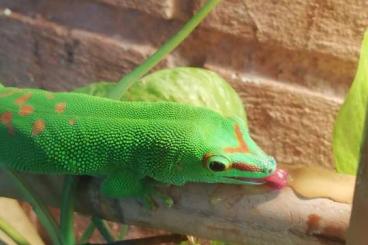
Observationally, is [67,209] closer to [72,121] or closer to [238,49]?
[72,121]

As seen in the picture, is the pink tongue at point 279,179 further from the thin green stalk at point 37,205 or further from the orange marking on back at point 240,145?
the thin green stalk at point 37,205

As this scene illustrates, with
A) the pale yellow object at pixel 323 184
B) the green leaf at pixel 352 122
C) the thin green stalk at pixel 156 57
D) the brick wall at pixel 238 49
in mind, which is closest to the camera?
the pale yellow object at pixel 323 184

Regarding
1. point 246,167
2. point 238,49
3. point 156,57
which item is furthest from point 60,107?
point 238,49

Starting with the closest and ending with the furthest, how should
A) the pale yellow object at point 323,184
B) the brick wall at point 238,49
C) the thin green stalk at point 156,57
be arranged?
the pale yellow object at point 323,184 → the thin green stalk at point 156,57 → the brick wall at point 238,49

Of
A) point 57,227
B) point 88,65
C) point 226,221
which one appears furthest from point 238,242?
point 88,65

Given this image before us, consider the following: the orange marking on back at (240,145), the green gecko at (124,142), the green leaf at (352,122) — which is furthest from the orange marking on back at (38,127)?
the green leaf at (352,122)

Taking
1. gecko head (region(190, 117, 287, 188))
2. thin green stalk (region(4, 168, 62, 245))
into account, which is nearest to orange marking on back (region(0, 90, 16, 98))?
thin green stalk (region(4, 168, 62, 245))

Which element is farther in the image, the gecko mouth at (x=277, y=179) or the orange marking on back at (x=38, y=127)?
the orange marking on back at (x=38, y=127)
